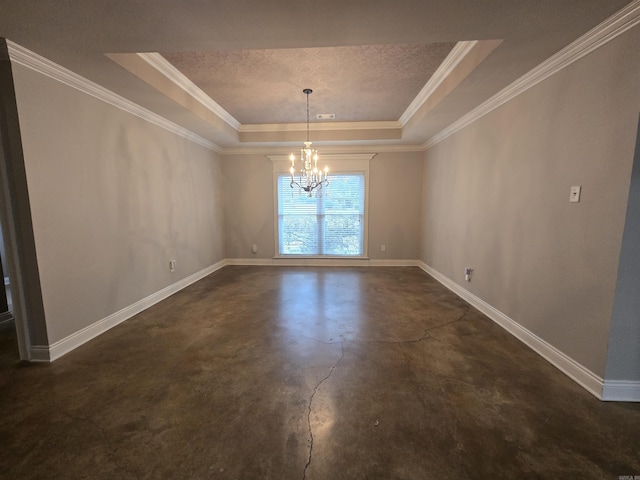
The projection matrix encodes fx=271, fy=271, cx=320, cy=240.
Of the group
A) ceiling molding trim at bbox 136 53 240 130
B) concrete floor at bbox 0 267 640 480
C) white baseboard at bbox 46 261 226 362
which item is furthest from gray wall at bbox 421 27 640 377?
white baseboard at bbox 46 261 226 362

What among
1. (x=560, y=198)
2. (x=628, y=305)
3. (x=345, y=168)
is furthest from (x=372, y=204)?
(x=628, y=305)

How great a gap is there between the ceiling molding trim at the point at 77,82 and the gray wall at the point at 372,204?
1921 mm

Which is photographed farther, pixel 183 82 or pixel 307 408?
pixel 183 82

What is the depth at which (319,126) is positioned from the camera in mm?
5039

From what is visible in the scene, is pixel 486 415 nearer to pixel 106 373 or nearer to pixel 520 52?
pixel 520 52

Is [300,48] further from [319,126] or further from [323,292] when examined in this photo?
[323,292]

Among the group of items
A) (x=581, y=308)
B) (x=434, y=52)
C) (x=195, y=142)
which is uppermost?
(x=434, y=52)

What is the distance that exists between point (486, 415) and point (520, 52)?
8.76 ft

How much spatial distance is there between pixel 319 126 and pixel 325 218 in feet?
6.04

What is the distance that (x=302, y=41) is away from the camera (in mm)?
2045

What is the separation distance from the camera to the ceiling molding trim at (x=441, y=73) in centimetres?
249

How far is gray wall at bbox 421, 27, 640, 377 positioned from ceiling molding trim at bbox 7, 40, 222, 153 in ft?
13.6

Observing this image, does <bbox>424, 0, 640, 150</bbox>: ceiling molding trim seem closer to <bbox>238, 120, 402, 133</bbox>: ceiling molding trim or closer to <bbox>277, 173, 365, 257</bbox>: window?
<bbox>238, 120, 402, 133</bbox>: ceiling molding trim

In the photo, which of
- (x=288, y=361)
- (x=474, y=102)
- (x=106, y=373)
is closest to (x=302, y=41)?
(x=474, y=102)
